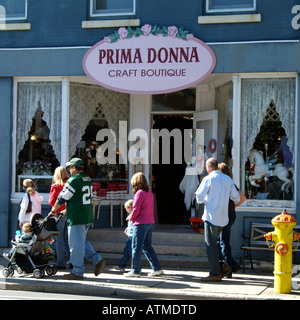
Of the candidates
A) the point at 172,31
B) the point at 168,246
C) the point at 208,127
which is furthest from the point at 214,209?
the point at 172,31

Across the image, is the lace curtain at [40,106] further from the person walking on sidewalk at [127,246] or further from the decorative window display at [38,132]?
the person walking on sidewalk at [127,246]

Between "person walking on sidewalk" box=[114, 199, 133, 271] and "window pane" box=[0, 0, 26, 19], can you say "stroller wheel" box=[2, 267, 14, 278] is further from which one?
"window pane" box=[0, 0, 26, 19]

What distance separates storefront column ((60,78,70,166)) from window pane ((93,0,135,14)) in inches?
64.4

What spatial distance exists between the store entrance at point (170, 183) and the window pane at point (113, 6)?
3.04 metres

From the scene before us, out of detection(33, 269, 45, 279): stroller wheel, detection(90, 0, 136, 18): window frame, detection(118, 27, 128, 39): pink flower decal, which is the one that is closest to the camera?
detection(33, 269, 45, 279): stroller wheel

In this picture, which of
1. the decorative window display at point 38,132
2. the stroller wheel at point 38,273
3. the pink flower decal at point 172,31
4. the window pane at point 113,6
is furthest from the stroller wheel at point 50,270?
the window pane at point 113,6

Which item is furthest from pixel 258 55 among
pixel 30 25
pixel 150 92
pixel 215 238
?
pixel 30 25

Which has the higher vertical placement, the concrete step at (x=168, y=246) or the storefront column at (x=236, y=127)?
the storefront column at (x=236, y=127)

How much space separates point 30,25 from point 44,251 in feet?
16.4

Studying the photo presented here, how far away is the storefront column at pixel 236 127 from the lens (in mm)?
12641

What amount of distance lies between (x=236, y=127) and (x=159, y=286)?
399 cm

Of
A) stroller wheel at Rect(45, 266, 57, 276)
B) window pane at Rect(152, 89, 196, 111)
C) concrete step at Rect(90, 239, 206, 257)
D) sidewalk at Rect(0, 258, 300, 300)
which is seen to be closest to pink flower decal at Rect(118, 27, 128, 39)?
window pane at Rect(152, 89, 196, 111)

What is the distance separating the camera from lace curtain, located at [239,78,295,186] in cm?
1252
